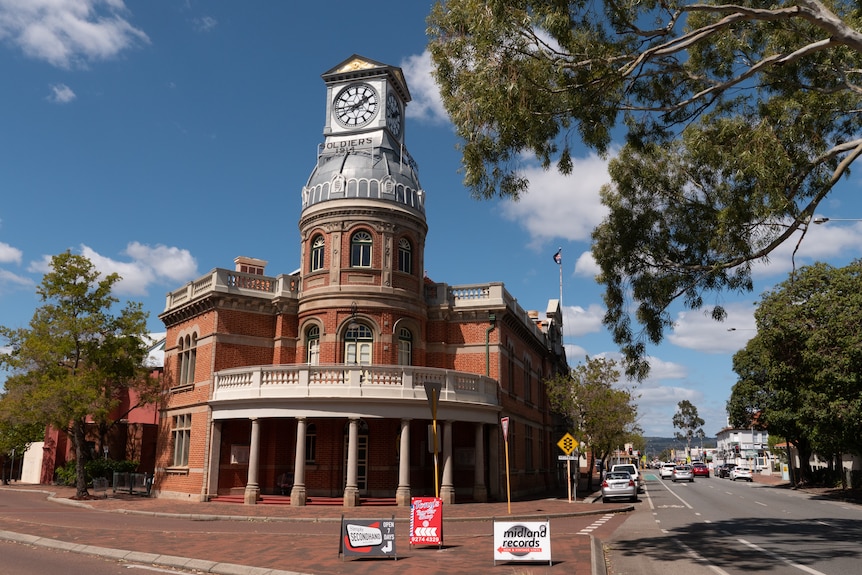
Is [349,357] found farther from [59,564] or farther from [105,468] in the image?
[59,564]

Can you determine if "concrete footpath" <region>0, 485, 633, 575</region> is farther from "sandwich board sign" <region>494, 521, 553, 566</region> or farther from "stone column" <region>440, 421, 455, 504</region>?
"stone column" <region>440, 421, 455, 504</region>

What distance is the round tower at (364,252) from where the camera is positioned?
29.6 metres

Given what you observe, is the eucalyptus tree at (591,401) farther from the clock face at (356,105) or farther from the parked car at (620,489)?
the clock face at (356,105)

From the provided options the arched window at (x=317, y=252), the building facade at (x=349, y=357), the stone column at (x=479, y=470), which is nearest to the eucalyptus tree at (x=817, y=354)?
the building facade at (x=349, y=357)

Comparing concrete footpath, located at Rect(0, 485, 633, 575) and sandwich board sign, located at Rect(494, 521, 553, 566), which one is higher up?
sandwich board sign, located at Rect(494, 521, 553, 566)

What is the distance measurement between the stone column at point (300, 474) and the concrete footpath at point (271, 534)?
52 centimetres

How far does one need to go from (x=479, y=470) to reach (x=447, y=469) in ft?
7.06

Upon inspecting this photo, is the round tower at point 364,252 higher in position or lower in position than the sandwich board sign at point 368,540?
higher

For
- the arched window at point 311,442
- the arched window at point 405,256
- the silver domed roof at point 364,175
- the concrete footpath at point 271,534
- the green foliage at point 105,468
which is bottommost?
the concrete footpath at point 271,534

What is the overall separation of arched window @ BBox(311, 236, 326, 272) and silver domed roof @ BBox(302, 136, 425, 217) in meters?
1.62

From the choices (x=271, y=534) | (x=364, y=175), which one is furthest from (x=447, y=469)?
(x=364, y=175)

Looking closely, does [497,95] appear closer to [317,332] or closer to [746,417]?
[317,332]

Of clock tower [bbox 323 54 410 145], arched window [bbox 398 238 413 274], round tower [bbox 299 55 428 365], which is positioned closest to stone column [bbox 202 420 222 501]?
round tower [bbox 299 55 428 365]

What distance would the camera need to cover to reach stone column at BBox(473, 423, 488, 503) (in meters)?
28.0
